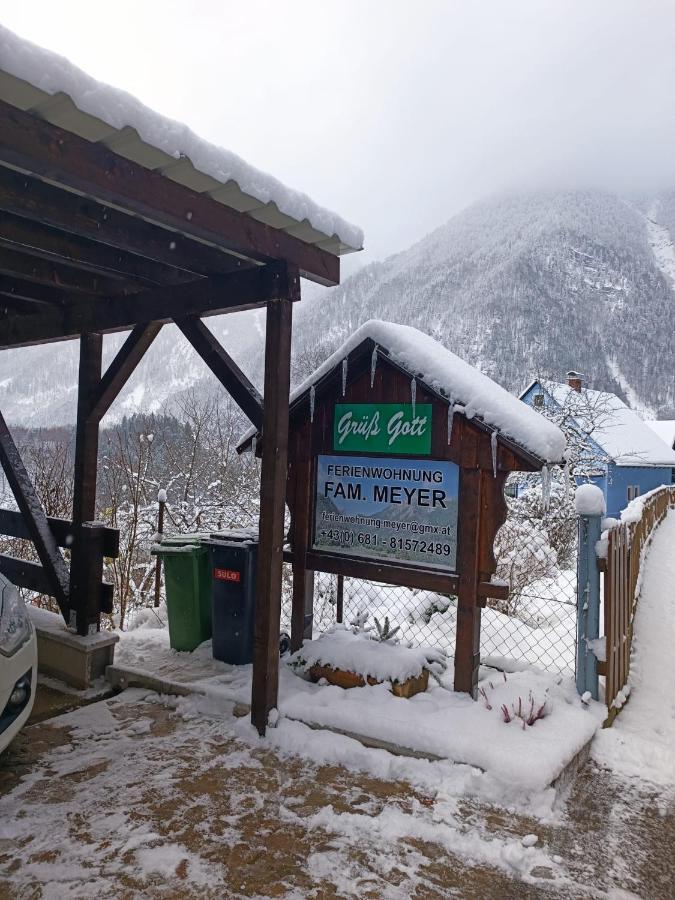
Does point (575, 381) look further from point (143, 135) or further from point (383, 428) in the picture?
point (143, 135)

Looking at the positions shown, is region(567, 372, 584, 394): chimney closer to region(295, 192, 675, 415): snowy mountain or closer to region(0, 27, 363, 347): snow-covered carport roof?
region(0, 27, 363, 347): snow-covered carport roof

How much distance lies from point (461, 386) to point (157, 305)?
7.80 feet

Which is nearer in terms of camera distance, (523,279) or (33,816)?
(33,816)

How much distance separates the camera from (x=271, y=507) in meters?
3.97

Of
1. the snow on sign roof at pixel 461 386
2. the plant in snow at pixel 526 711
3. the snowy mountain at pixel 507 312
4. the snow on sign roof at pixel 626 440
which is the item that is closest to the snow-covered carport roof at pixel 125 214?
the snow on sign roof at pixel 461 386

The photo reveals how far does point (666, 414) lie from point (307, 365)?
90.2 meters

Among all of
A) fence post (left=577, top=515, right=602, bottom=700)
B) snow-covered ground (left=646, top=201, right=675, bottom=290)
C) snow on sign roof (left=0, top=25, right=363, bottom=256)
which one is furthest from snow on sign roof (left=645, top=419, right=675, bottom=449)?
snow-covered ground (left=646, top=201, right=675, bottom=290)

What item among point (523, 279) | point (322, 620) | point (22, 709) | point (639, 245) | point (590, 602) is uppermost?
point (639, 245)

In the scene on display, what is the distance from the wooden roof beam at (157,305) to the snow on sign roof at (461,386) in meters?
0.94

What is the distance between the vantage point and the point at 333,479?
4969 millimetres

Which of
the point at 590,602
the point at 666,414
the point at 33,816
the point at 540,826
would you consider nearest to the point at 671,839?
the point at 540,826

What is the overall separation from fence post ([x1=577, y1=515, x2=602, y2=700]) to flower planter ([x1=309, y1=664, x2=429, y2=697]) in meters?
1.15

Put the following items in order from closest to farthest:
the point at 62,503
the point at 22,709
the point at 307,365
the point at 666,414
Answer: the point at 22,709
the point at 62,503
the point at 307,365
the point at 666,414

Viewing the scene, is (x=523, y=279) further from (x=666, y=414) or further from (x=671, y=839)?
(x=671, y=839)
